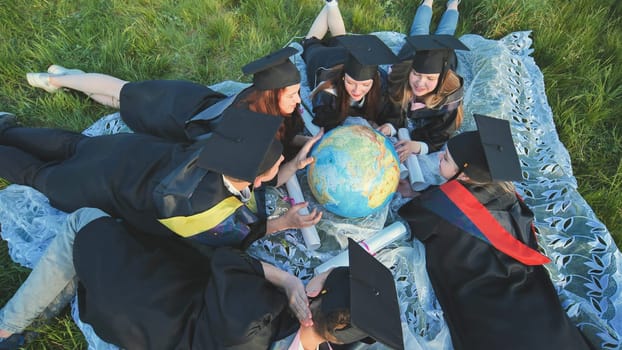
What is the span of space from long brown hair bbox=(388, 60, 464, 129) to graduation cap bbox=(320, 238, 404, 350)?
6.76 feet

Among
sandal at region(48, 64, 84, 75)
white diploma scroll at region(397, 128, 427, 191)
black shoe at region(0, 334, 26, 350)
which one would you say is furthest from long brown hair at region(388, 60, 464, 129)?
black shoe at region(0, 334, 26, 350)

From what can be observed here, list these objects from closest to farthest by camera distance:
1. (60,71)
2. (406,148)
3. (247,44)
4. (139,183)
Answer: (139,183) → (406,148) → (60,71) → (247,44)

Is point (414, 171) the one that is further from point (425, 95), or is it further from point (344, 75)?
point (344, 75)

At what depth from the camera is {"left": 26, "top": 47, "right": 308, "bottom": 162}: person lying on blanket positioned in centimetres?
303

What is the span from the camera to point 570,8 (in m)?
5.14

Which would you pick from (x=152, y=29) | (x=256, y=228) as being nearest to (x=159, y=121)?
(x=256, y=228)

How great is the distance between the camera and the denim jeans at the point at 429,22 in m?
4.93

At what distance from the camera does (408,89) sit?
148 inches

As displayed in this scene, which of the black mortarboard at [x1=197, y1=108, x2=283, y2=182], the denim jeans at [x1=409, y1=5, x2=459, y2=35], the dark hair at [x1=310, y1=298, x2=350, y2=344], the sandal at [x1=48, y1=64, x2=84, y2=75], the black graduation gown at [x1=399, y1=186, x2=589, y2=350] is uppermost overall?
the denim jeans at [x1=409, y1=5, x2=459, y2=35]

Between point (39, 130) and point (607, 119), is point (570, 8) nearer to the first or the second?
point (607, 119)

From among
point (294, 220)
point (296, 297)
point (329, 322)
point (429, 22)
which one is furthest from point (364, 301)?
point (429, 22)

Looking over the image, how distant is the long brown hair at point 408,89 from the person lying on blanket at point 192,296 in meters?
2.04

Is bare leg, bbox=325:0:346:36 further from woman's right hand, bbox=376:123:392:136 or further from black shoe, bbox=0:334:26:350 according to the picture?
black shoe, bbox=0:334:26:350

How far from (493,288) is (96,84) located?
4.27 m
